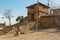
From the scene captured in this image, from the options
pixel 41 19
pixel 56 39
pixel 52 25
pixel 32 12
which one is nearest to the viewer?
pixel 56 39

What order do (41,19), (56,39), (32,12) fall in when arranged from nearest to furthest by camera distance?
(56,39) → (41,19) → (32,12)

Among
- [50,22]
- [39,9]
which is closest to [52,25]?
[50,22]

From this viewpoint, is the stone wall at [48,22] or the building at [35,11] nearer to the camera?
the stone wall at [48,22]

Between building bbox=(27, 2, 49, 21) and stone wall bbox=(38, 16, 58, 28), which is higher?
building bbox=(27, 2, 49, 21)

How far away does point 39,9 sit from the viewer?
38781 mm

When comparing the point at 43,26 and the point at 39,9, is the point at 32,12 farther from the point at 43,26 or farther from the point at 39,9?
the point at 43,26

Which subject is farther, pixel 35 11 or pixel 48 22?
pixel 35 11

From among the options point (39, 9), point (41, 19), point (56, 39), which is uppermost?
point (39, 9)

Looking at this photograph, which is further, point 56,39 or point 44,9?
point 44,9

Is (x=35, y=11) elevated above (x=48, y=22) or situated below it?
above

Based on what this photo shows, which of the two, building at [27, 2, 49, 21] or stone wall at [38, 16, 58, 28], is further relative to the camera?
building at [27, 2, 49, 21]

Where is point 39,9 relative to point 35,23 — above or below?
above

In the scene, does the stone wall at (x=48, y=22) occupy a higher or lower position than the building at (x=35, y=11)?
lower

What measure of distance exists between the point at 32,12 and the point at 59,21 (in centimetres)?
886
